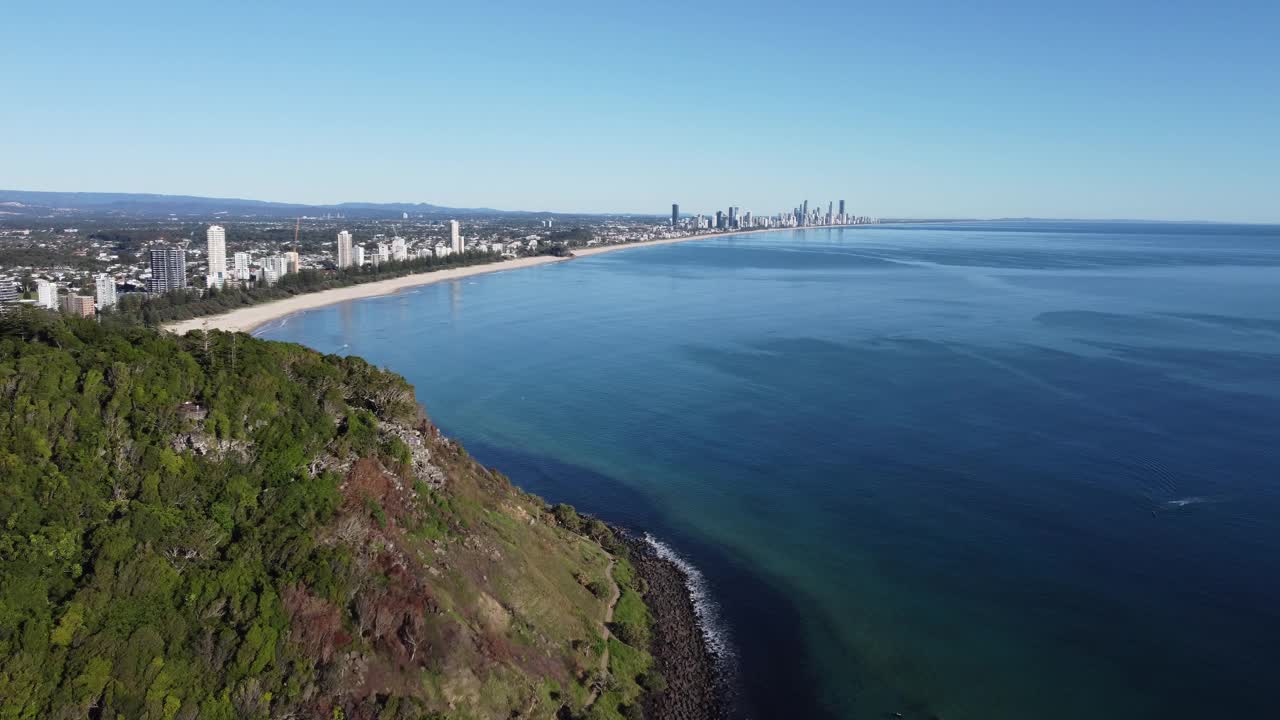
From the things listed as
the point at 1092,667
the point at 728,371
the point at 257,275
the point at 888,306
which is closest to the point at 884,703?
the point at 1092,667

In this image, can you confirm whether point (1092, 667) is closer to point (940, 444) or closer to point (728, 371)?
point (940, 444)

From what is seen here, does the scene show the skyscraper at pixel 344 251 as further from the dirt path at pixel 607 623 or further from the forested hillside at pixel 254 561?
the dirt path at pixel 607 623

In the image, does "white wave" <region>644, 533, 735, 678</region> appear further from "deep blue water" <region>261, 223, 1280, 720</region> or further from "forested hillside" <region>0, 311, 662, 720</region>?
"forested hillside" <region>0, 311, 662, 720</region>

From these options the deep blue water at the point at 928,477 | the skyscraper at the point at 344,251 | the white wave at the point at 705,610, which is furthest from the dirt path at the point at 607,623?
the skyscraper at the point at 344,251

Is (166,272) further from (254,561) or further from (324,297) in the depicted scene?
(254,561)

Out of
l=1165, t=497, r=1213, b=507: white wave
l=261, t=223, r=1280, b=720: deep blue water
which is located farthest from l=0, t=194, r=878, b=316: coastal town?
l=1165, t=497, r=1213, b=507: white wave

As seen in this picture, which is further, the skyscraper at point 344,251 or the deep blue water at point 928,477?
the skyscraper at point 344,251
